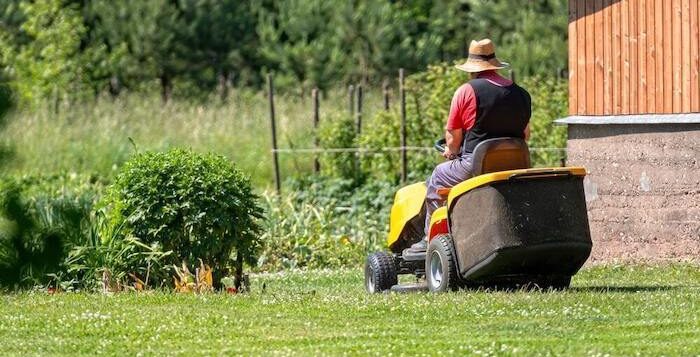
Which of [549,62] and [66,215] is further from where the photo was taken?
[549,62]

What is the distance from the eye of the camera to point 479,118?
1165 cm

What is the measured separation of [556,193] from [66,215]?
3497mm

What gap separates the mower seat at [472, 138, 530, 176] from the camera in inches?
454

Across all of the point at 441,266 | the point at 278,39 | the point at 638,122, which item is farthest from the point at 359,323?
the point at 278,39

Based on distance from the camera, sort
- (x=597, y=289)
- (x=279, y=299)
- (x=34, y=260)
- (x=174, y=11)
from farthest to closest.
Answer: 1. (x=174, y=11)
2. (x=597, y=289)
3. (x=279, y=299)
4. (x=34, y=260)

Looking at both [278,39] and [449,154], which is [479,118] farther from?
[278,39]

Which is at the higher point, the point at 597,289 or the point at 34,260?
the point at 34,260

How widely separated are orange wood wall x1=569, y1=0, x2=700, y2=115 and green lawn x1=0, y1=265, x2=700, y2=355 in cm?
356

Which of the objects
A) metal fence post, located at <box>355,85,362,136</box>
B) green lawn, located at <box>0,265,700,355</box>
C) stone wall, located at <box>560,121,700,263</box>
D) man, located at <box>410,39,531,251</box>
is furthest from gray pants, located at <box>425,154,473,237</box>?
metal fence post, located at <box>355,85,362,136</box>

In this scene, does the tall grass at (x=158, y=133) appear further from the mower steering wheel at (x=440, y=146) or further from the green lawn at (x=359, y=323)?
the green lawn at (x=359, y=323)

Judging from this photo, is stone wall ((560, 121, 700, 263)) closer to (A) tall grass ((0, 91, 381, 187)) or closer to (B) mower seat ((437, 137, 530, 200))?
(B) mower seat ((437, 137, 530, 200))

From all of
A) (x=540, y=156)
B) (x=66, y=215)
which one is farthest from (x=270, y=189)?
(x=66, y=215)

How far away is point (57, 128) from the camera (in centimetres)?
2652

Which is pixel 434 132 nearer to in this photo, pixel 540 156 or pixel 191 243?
pixel 540 156
